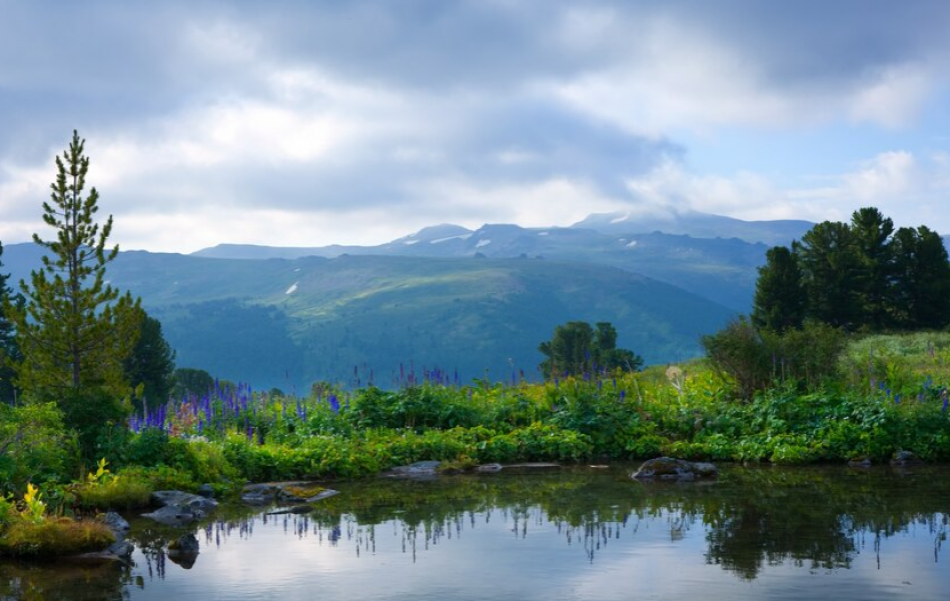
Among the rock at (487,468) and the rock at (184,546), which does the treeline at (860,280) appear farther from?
the rock at (184,546)

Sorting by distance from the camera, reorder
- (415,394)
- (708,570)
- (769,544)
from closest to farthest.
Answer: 1. (708,570)
2. (769,544)
3. (415,394)

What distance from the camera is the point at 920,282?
139 feet

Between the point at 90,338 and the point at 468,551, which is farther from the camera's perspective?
the point at 90,338

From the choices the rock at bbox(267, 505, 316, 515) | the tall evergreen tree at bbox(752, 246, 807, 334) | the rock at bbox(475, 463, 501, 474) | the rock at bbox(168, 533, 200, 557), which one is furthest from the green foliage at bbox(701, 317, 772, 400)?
the tall evergreen tree at bbox(752, 246, 807, 334)

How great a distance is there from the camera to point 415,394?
61.3 feet

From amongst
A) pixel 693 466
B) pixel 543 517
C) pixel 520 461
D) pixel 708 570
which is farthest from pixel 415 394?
pixel 708 570

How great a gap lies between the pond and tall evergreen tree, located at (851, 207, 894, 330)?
30.5m

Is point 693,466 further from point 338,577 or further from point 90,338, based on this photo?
point 90,338

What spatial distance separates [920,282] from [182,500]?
122 feet

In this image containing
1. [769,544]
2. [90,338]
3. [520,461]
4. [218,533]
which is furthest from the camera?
[520,461]

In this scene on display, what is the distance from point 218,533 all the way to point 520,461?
686 centimetres

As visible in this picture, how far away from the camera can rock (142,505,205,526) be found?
466 inches

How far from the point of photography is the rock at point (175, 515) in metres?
11.8

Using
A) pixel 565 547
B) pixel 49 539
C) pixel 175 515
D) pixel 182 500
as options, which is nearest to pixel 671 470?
pixel 565 547
